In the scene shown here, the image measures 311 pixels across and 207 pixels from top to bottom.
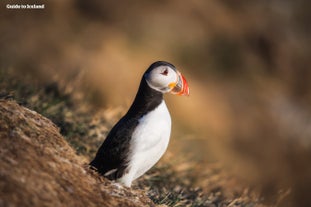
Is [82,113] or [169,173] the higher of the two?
[82,113]

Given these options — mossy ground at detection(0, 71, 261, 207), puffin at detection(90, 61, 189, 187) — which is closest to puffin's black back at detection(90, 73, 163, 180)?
puffin at detection(90, 61, 189, 187)

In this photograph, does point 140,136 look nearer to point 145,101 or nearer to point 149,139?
point 149,139

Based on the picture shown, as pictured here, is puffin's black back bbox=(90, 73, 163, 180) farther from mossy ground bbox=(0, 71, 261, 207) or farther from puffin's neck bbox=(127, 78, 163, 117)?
mossy ground bbox=(0, 71, 261, 207)

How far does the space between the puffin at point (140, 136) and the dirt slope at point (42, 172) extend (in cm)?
22

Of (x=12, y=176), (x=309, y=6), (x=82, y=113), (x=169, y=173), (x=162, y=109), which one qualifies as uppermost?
(x=309, y=6)

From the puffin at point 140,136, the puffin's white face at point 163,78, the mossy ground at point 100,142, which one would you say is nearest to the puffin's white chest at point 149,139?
the puffin at point 140,136

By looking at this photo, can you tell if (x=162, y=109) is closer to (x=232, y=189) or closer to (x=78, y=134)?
(x=78, y=134)

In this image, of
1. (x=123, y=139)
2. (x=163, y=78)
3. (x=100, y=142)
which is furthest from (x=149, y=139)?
(x=100, y=142)

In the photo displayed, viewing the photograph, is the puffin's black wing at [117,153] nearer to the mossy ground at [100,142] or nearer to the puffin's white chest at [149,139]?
the puffin's white chest at [149,139]

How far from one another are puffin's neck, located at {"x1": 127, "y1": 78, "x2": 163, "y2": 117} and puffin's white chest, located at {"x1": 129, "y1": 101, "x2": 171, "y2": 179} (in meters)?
0.06

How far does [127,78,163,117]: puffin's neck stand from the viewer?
6453mm

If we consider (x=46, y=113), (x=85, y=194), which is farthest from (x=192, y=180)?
(x=85, y=194)

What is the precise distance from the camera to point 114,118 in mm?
9984

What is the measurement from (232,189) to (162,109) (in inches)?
140
